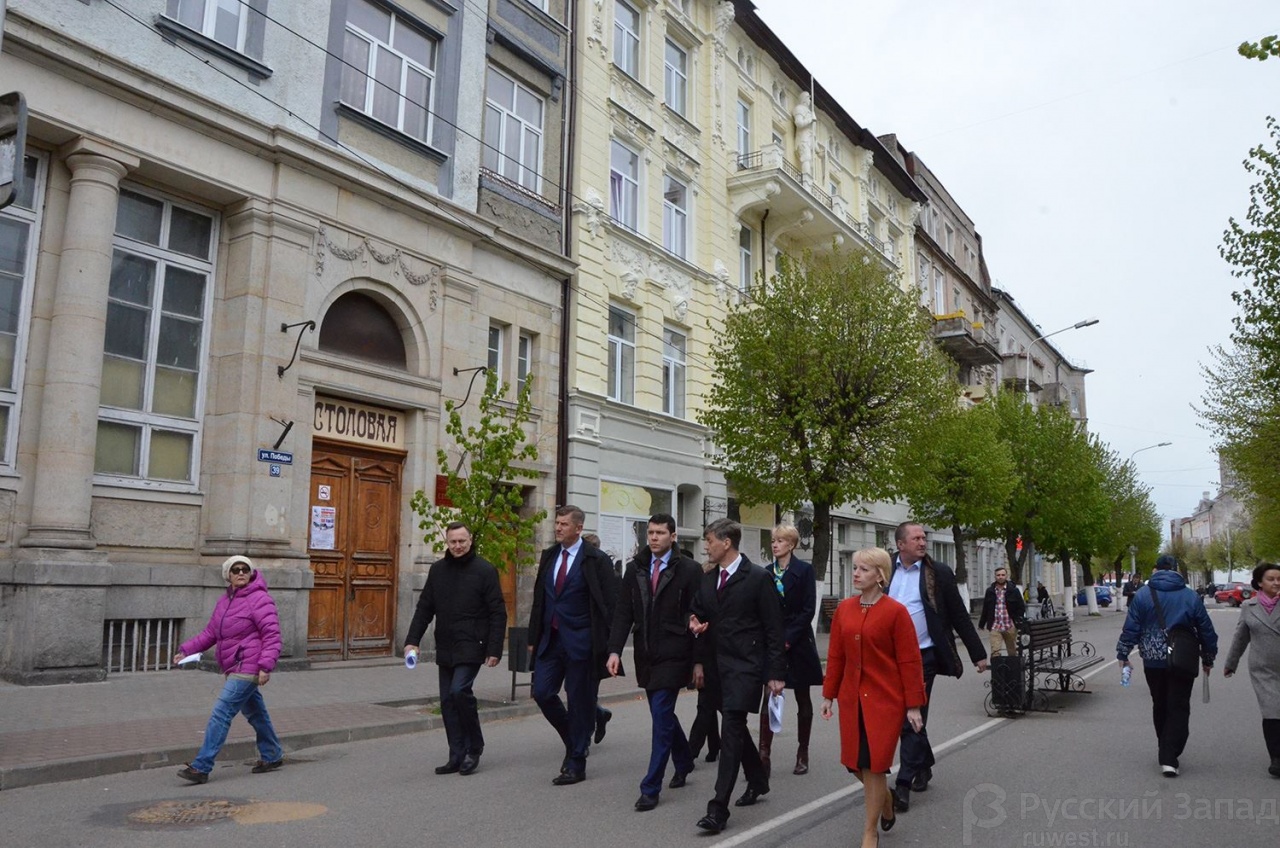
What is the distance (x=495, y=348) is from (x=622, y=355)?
398cm

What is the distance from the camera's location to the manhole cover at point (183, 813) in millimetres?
6289

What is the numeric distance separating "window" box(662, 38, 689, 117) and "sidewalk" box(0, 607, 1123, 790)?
1514cm

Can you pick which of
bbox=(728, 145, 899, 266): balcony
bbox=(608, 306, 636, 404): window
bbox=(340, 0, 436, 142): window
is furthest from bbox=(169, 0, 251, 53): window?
bbox=(728, 145, 899, 266): balcony

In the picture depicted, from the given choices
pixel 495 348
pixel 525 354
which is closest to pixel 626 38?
pixel 525 354

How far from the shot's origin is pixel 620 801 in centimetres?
696

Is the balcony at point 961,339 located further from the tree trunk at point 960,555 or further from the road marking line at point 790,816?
the road marking line at point 790,816

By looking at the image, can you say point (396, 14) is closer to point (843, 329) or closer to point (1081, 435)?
point (843, 329)

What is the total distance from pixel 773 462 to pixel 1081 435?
75.6 ft

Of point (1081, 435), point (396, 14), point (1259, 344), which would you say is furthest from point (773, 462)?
point (1081, 435)

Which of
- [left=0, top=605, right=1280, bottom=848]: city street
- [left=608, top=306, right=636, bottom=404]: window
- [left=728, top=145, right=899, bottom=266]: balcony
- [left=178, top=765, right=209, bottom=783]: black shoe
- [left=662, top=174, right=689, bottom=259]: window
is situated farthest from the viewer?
[left=728, top=145, right=899, bottom=266]: balcony

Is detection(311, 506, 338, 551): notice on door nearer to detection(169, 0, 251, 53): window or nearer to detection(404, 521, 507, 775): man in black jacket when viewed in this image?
detection(169, 0, 251, 53): window

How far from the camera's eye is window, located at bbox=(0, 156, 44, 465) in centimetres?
1175

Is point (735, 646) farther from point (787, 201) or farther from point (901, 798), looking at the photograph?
point (787, 201)

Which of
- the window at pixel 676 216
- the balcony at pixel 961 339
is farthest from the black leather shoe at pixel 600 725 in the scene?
the balcony at pixel 961 339
